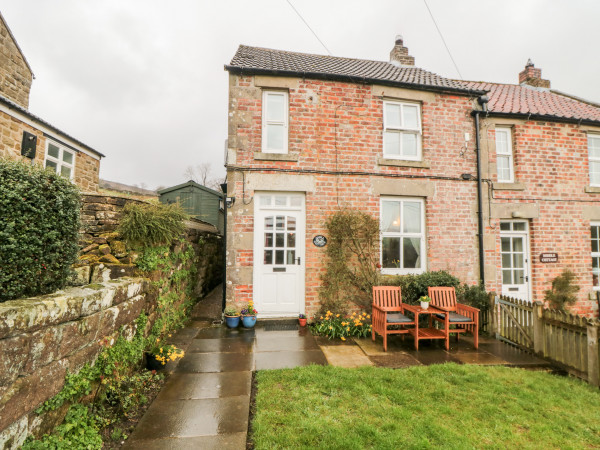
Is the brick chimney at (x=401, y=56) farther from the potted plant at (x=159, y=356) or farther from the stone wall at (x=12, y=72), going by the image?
the stone wall at (x=12, y=72)

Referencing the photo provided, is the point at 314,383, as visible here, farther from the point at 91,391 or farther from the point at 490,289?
the point at 490,289

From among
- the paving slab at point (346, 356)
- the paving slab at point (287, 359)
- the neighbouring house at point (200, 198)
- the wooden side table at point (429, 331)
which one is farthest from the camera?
the neighbouring house at point (200, 198)

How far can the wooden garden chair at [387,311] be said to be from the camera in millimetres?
5277

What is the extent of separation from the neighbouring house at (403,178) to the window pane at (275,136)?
0.03m

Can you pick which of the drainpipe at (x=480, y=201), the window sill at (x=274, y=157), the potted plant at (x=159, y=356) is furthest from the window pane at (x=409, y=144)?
the potted plant at (x=159, y=356)

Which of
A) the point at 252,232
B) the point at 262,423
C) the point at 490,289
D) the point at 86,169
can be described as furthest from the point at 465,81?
the point at 86,169

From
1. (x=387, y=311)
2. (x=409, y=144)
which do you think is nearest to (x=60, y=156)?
(x=409, y=144)

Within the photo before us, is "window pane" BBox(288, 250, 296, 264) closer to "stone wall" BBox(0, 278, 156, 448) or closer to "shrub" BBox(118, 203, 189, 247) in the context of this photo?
"shrub" BBox(118, 203, 189, 247)

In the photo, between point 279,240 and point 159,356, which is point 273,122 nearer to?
point 279,240

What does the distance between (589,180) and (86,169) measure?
1729 centimetres

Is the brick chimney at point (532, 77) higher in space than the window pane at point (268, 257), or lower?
higher

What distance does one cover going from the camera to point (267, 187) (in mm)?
6684

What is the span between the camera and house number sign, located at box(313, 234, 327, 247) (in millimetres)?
6707

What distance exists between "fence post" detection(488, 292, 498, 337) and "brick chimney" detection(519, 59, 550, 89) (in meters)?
9.73
